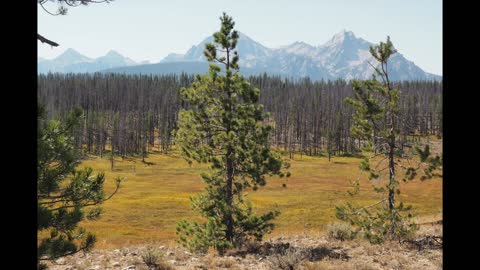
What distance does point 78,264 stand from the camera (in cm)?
1230

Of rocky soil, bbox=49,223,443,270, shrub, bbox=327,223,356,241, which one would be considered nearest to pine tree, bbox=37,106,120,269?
rocky soil, bbox=49,223,443,270

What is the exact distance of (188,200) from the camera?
51781mm

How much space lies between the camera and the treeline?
4274 inches

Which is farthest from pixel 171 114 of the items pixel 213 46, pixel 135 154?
pixel 213 46

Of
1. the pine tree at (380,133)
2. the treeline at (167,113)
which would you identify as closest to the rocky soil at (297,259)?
the pine tree at (380,133)

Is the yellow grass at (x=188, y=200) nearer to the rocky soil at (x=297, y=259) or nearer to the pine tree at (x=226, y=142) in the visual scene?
the pine tree at (x=226, y=142)

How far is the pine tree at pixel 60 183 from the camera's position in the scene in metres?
6.16

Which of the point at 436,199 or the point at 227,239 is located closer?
the point at 227,239

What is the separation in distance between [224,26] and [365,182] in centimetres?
5734

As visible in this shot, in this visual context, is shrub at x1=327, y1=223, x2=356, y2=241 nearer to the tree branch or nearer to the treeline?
the tree branch

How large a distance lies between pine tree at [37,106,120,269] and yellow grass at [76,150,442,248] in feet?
39.6

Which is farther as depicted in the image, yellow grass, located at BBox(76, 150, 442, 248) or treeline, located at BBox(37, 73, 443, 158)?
treeline, located at BBox(37, 73, 443, 158)
